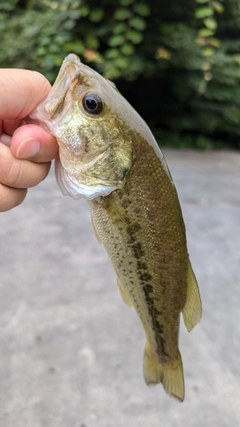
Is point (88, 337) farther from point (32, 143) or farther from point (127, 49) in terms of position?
point (127, 49)

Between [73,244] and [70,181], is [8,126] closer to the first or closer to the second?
[70,181]

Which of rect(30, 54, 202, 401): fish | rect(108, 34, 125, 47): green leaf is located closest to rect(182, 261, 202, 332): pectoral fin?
rect(30, 54, 202, 401): fish

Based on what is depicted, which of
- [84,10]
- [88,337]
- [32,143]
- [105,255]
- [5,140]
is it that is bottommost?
[105,255]

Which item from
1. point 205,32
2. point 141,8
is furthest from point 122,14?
point 205,32

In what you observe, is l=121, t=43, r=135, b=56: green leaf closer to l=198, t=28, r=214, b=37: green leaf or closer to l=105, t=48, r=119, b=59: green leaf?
l=105, t=48, r=119, b=59: green leaf

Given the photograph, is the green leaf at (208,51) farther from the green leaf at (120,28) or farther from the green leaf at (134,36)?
the green leaf at (120,28)
